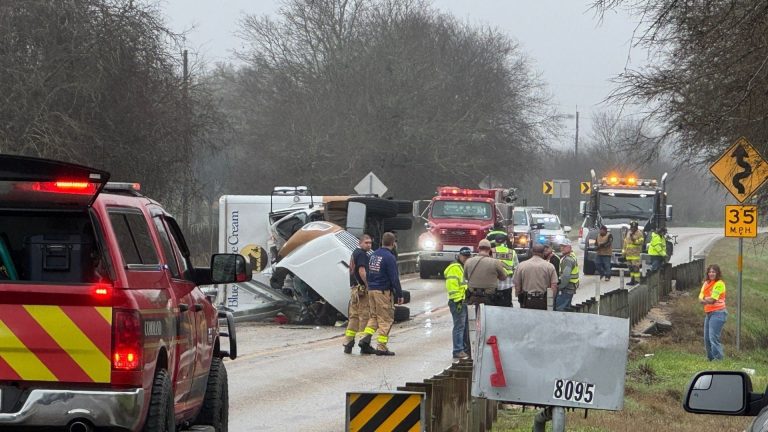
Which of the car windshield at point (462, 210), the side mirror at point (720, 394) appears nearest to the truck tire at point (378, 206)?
the car windshield at point (462, 210)

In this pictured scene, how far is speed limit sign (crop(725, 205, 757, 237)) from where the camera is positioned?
21984 millimetres

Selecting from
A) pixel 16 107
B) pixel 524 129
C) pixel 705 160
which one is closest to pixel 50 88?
pixel 16 107

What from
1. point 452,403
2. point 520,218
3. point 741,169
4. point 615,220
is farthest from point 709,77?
point 520,218

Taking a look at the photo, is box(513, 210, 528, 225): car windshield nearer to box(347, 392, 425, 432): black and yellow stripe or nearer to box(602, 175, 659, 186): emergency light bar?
box(602, 175, 659, 186): emergency light bar

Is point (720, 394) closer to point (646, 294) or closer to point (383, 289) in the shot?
point (383, 289)

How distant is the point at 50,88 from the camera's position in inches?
1097

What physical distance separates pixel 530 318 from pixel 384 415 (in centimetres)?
106

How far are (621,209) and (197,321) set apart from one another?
125 feet

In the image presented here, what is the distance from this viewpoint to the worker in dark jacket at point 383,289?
67.7 feet

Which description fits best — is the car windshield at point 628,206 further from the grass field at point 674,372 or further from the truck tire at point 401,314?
the truck tire at point 401,314

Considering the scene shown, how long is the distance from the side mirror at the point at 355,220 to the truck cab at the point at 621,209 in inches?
728

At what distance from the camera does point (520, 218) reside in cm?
5362

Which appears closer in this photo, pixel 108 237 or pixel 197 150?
pixel 108 237

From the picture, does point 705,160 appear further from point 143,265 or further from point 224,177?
point 224,177
